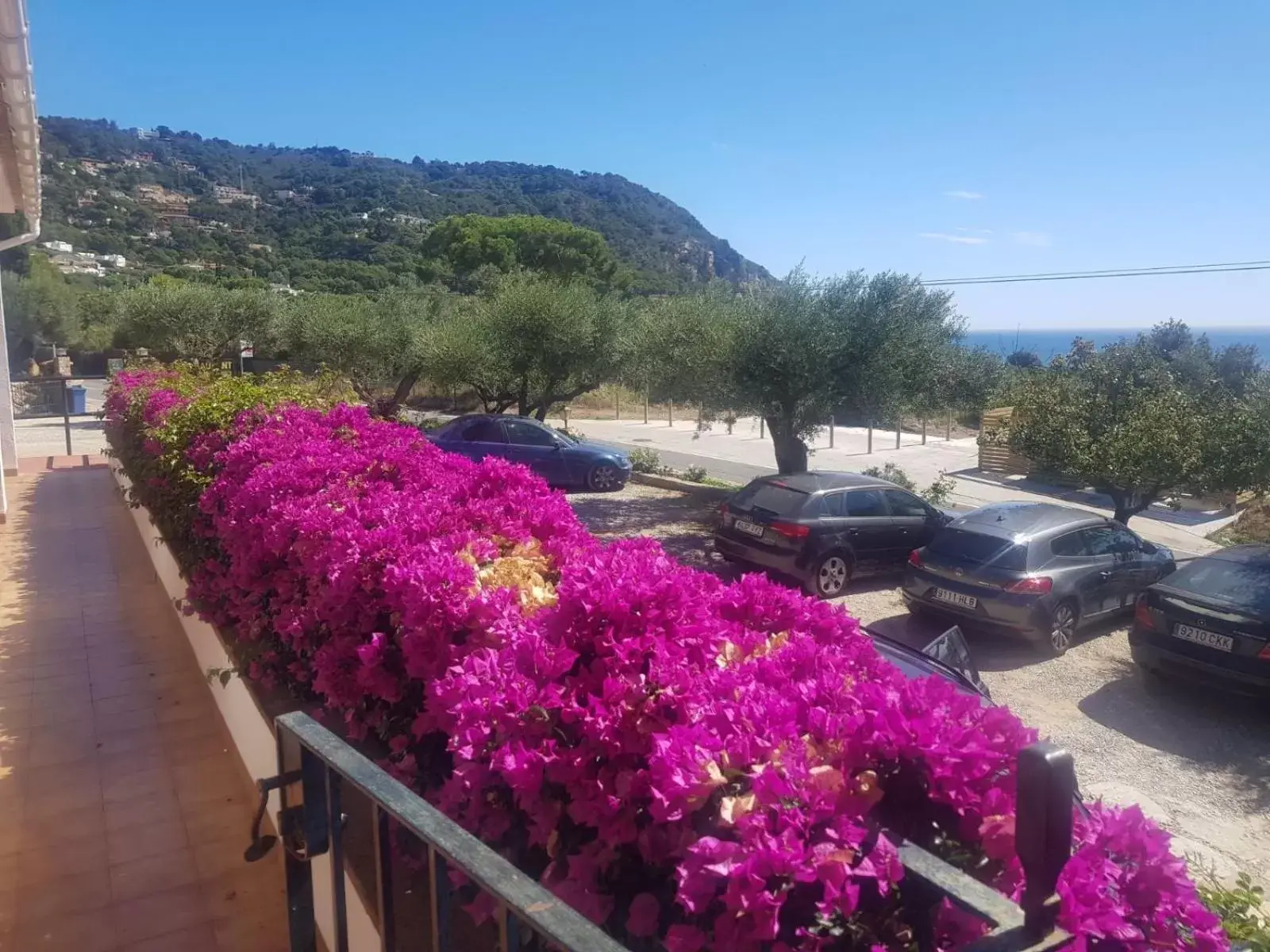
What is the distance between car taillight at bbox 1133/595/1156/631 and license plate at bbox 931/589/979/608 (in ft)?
4.65

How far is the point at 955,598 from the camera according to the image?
9109 millimetres

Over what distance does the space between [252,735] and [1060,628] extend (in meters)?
8.08

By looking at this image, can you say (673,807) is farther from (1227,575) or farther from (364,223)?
(364,223)

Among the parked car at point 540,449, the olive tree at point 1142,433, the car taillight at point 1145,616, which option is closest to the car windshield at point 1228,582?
the car taillight at point 1145,616

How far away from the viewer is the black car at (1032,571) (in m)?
8.79

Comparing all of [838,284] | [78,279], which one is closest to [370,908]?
[838,284]

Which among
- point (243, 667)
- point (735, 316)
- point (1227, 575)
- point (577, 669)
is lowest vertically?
point (1227, 575)

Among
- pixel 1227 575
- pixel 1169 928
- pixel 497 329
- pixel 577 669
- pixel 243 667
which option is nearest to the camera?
pixel 1169 928

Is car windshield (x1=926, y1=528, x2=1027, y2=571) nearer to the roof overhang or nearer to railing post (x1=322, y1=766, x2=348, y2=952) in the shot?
railing post (x1=322, y1=766, x2=348, y2=952)

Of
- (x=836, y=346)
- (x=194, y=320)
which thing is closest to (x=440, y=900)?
(x=836, y=346)

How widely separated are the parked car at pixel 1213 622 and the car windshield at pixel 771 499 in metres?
3.76

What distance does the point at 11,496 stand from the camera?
441 inches

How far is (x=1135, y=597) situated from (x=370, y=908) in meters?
10.1

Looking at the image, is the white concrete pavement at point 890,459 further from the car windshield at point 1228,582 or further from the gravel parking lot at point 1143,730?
the car windshield at point 1228,582
